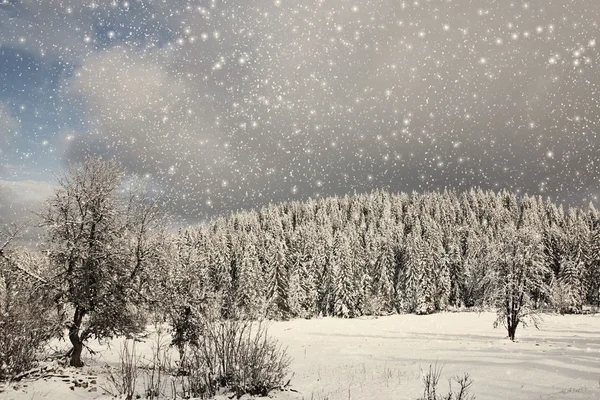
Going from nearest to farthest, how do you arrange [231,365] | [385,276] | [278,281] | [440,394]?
1. [231,365]
2. [440,394]
3. [278,281]
4. [385,276]

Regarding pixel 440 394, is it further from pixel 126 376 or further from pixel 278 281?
pixel 278 281

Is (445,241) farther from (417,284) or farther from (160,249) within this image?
(160,249)

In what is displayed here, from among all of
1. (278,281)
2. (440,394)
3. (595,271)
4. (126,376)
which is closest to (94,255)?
(126,376)

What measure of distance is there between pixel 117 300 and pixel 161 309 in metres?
3.55

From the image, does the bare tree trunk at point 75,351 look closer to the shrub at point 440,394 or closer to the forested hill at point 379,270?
the shrub at point 440,394

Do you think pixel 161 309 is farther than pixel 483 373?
Yes

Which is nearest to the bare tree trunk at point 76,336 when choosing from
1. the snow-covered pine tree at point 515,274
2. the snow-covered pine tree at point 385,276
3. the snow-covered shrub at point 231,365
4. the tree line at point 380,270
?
the snow-covered shrub at point 231,365

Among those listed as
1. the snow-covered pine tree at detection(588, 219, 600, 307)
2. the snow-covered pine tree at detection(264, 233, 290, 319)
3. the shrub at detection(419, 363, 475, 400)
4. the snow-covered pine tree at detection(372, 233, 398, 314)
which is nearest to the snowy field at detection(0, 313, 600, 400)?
the shrub at detection(419, 363, 475, 400)

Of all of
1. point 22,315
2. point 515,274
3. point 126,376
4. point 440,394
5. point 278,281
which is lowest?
point 440,394

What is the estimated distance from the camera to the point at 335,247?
90.6 m

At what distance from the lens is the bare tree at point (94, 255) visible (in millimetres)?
17188

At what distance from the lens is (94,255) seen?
57.0 ft

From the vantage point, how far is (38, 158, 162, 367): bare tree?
1719 centimetres

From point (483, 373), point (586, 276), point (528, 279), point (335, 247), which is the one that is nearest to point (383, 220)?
point (335, 247)
